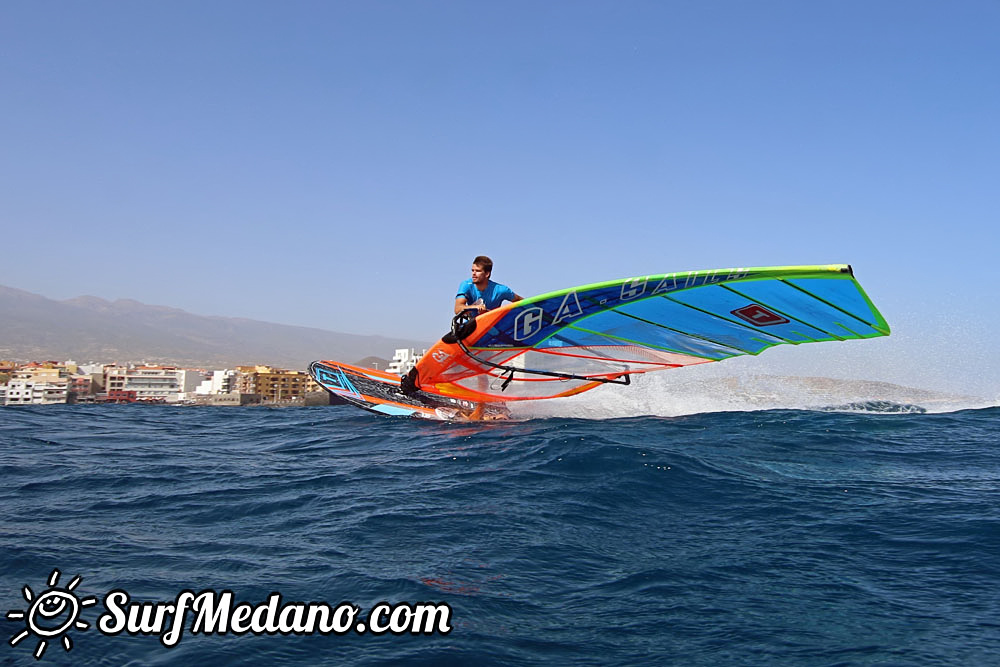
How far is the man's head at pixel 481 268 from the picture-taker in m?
9.17

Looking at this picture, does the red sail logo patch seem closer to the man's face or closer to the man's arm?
the man's arm

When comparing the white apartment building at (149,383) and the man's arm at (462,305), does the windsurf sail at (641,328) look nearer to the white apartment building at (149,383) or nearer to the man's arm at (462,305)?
the man's arm at (462,305)

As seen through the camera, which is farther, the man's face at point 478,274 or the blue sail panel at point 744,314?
the man's face at point 478,274

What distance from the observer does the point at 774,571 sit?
10.8 feet

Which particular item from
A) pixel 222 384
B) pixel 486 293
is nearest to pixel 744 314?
pixel 486 293

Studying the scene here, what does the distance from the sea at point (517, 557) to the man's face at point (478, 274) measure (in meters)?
3.06

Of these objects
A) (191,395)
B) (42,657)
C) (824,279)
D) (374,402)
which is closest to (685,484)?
(824,279)

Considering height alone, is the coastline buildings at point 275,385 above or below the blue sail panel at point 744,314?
below

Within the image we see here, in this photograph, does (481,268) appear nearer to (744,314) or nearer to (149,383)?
(744,314)

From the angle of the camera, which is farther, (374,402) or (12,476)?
(374,402)

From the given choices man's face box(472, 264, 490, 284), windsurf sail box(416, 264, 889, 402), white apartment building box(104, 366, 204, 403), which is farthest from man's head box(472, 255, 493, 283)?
white apartment building box(104, 366, 204, 403)

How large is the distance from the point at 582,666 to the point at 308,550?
1.83 metres

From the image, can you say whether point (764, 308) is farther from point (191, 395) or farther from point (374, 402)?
point (191, 395)

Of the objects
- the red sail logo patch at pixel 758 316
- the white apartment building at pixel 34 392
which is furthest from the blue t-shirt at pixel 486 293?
the white apartment building at pixel 34 392
